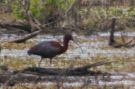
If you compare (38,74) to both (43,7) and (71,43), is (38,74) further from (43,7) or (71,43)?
(43,7)

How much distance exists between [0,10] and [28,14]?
5753 millimetres

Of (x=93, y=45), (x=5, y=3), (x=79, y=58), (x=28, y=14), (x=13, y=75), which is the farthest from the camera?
(x=5, y=3)

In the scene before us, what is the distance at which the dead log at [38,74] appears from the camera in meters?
10.4

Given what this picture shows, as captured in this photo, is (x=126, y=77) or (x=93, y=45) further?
(x=93, y=45)

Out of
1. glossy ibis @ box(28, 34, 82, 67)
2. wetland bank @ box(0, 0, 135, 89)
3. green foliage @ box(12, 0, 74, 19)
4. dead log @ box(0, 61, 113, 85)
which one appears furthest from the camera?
green foliage @ box(12, 0, 74, 19)

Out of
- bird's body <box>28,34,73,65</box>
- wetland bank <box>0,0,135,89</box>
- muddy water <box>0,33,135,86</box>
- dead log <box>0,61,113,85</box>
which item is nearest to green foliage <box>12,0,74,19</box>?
wetland bank <box>0,0,135,89</box>

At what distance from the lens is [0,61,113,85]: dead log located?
1038 centimetres

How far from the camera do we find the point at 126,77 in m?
11.7

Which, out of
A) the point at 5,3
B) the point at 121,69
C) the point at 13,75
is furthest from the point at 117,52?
the point at 5,3

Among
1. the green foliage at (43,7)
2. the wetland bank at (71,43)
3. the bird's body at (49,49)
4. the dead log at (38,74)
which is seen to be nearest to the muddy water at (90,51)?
the wetland bank at (71,43)

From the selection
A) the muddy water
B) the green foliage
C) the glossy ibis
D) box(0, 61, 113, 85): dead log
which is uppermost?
box(0, 61, 113, 85): dead log

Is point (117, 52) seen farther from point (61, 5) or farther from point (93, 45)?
point (61, 5)

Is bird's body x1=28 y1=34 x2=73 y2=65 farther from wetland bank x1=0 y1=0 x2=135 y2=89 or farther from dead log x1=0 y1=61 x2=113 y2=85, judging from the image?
dead log x1=0 y1=61 x2=113 y2=85

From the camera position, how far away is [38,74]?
445 inches
